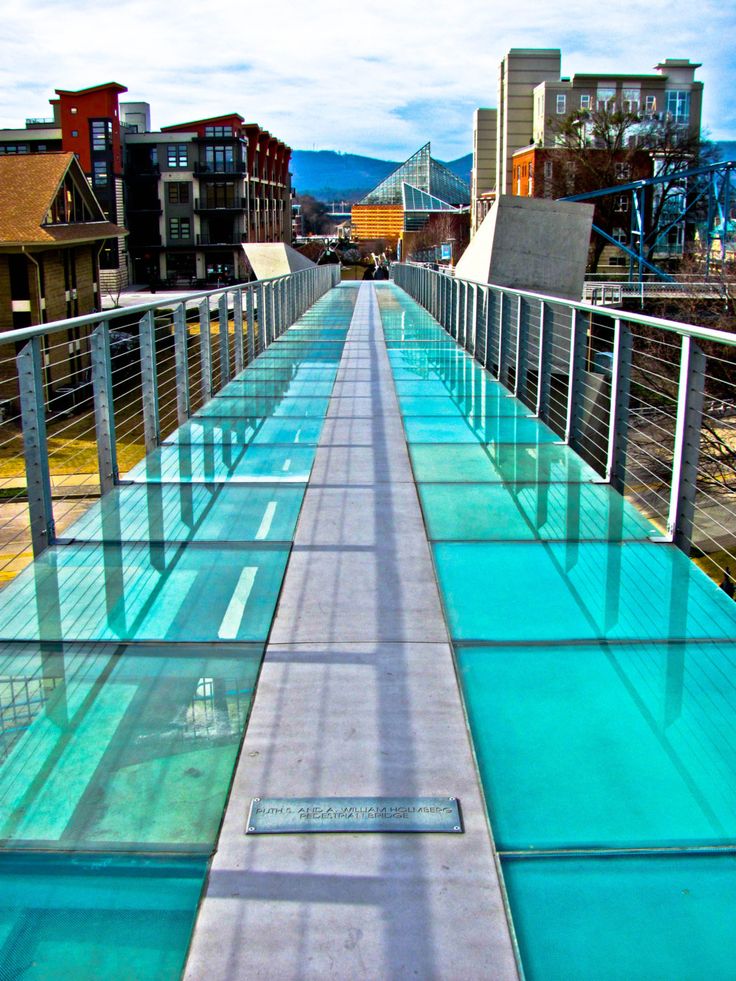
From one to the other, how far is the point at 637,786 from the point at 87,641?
6.47 ft

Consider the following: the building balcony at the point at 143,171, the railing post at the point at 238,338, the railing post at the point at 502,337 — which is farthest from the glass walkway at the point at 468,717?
the building balcony at the point at 143,171

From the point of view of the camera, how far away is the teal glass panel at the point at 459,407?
8.44m

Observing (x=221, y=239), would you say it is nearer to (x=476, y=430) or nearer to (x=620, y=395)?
(x=476, y=430)

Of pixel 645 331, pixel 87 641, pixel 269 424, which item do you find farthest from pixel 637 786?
pixel 645 331

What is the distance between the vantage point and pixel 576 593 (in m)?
4.08

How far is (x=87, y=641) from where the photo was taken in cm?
360

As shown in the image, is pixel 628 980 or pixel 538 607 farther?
pixel 538 607

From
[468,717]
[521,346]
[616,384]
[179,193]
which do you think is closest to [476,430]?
[521,346]

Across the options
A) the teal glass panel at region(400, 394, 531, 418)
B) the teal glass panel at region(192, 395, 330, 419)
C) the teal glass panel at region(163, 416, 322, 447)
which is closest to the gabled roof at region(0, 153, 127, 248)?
the teal glass panel at region(192, 395, 330, 419)

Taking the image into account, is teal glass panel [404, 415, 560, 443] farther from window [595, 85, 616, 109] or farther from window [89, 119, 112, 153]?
window [595, 85, 616, 109]

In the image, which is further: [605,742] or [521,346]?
[521,346]

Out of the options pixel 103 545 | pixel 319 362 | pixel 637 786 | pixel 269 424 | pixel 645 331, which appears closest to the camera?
pixel 637 786

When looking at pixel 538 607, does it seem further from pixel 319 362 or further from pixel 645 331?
pixel 645 331

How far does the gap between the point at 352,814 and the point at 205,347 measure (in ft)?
21.4
